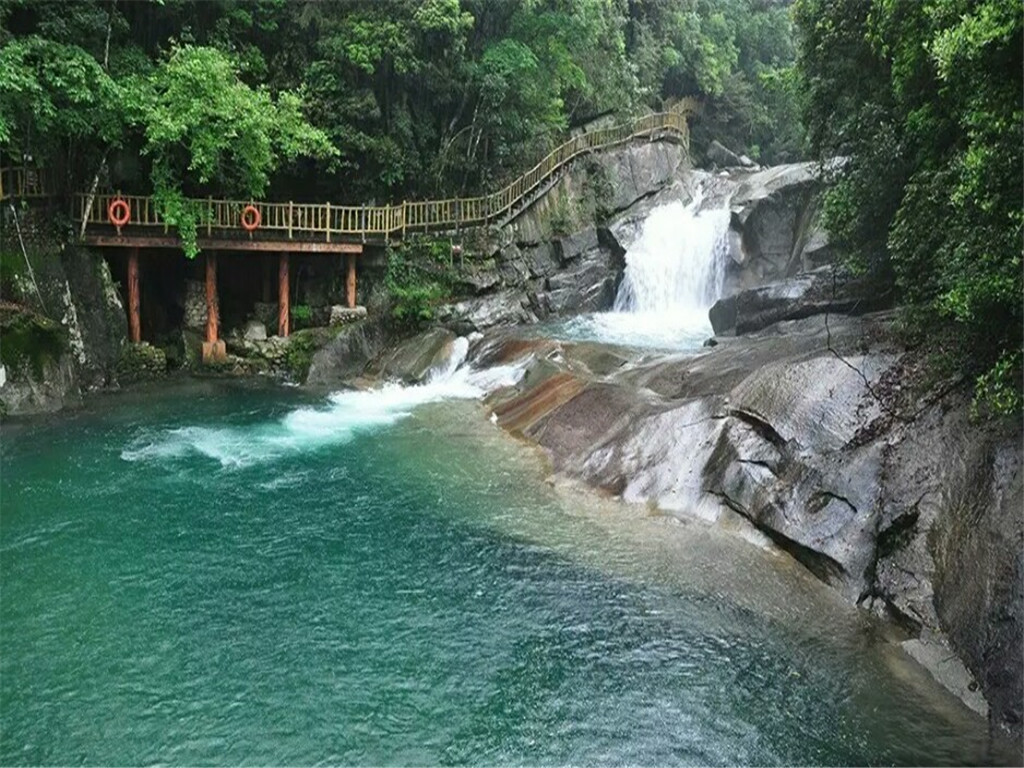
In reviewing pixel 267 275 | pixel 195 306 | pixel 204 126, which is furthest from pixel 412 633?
pixel 267 275

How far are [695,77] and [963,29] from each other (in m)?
38.2

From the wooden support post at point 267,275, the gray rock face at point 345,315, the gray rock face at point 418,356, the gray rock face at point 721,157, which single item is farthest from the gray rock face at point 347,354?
the gray rock face at point 721,157

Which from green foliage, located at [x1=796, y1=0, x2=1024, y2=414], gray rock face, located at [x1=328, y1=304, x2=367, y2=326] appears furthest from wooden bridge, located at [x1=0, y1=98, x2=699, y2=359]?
green foliage, located at [x1=796, y1=0, x2=1024, y2=414]

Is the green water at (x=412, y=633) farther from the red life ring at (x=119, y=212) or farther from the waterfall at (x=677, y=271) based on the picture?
the waterfall at (x=677, y=271)

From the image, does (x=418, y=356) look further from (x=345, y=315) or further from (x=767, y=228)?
(x=767, y=228)

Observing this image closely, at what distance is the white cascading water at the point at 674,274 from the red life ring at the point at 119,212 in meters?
13.8

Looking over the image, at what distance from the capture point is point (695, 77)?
1732 inches

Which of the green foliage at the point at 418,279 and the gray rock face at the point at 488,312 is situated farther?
the gray rock face at the point at 488,312

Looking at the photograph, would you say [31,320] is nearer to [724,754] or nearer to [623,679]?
[623,679]

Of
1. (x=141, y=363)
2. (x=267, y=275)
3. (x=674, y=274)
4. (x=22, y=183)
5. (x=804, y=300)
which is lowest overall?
(x=141, y=363)

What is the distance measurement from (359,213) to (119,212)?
6.30 m

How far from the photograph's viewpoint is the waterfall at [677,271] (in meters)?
28.2

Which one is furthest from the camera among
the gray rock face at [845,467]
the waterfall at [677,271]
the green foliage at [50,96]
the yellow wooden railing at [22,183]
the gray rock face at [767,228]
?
the waterfall at [677,271]

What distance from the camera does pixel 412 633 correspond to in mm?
9172
